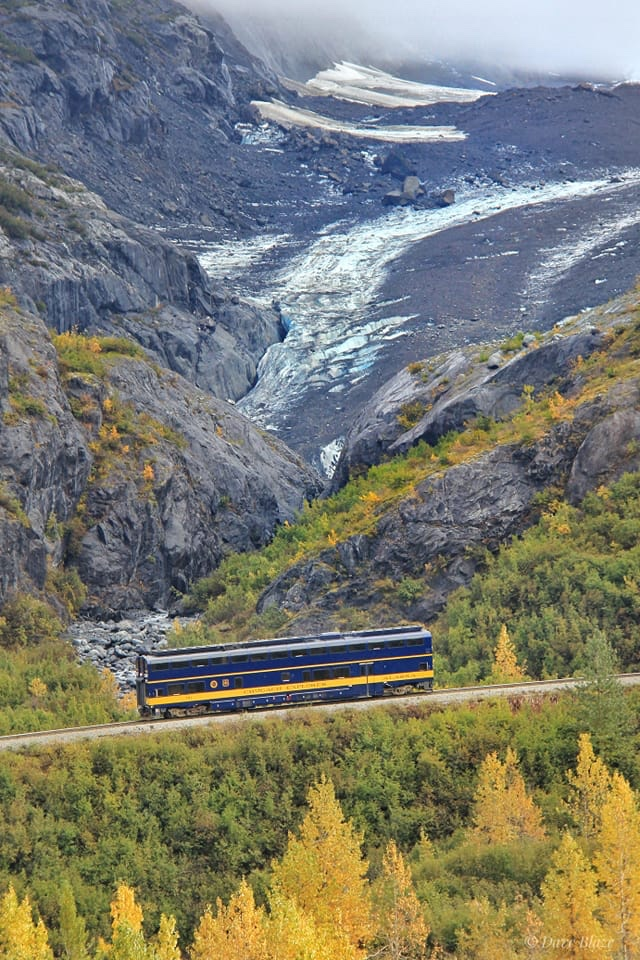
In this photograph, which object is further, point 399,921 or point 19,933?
point 399,921

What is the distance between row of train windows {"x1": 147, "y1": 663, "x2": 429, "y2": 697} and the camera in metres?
40.3

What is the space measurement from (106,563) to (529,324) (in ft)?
230

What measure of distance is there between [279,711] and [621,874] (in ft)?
50.6

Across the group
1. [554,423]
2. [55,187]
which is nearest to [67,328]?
[55,187]

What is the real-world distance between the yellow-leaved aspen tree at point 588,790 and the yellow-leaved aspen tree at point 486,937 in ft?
15.4

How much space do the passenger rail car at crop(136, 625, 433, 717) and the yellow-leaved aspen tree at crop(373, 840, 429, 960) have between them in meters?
10.8

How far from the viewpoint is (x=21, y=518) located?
205 feet

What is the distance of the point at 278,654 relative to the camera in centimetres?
4091

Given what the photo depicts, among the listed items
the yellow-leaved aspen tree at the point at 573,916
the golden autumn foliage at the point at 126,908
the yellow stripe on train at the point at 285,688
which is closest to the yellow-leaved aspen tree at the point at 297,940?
the golden autumn foliage at the point at 126,908

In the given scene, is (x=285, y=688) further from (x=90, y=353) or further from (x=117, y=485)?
(x=90, y=353)

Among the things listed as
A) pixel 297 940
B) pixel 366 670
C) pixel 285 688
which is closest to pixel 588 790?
pixel 366 670

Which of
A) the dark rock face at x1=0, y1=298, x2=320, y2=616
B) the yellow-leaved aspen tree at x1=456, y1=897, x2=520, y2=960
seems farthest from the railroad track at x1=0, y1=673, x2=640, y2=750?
the dark rock face at x1=0, y1=298, x2=320, y2=616

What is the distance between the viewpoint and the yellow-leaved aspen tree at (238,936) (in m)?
26.3

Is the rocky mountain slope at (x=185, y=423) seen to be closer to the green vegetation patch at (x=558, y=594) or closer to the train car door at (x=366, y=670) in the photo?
the green vegetation patch at (x=558, y=594)
